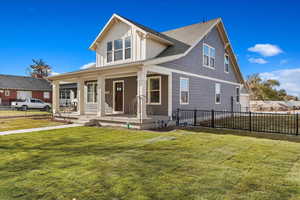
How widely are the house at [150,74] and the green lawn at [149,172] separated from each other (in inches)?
180

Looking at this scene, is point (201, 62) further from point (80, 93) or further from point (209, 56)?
point (80, 93)

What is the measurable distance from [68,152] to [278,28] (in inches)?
985

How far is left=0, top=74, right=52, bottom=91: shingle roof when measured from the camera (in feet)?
98.9

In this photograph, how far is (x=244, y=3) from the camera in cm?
1509

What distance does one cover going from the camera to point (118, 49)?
12484 millimetres

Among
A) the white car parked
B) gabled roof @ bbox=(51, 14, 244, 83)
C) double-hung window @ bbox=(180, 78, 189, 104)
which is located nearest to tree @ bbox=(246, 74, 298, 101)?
gabled roof @ bbox=(51, 14, 244, 83)

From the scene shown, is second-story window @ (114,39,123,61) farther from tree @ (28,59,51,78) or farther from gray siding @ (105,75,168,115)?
tree @ (28,59,51,78)

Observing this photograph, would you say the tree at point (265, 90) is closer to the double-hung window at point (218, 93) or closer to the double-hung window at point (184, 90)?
the double-hung window at point (218, 93)

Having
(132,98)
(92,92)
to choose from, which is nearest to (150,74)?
(132,98)

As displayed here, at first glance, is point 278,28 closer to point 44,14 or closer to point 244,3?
point 244,3

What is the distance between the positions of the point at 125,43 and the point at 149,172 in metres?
10.2

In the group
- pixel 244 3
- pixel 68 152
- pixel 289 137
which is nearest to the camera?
pixel 68 152

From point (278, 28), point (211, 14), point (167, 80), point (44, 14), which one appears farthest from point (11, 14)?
point (278, 28)

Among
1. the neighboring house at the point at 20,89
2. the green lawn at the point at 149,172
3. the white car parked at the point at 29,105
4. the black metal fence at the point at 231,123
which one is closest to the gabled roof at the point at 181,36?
the black metal fence at the point at 231,123
